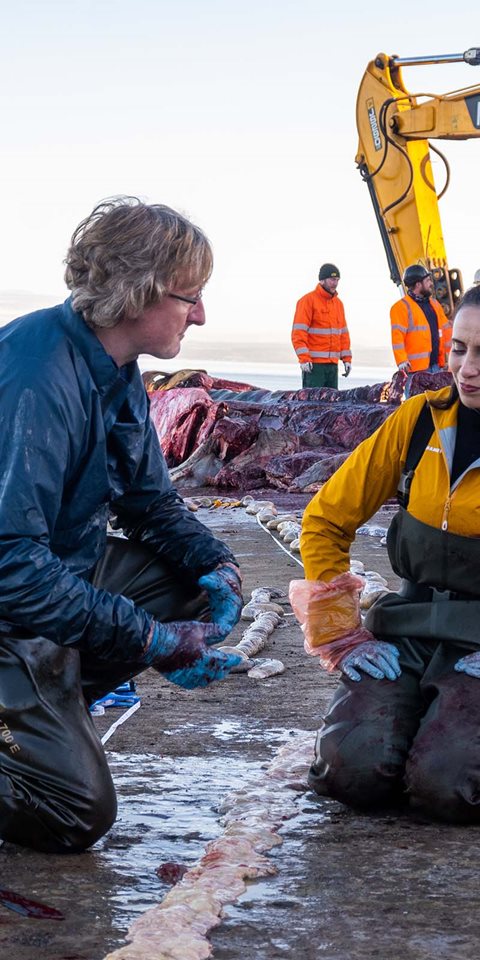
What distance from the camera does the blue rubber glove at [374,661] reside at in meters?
3.13

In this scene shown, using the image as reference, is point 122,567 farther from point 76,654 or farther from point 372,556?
point 372,556

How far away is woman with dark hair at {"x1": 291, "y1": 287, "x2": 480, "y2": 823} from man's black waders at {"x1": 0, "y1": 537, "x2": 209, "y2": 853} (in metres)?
0.64

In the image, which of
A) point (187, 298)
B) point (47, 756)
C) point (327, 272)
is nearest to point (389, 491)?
point (187, 298)

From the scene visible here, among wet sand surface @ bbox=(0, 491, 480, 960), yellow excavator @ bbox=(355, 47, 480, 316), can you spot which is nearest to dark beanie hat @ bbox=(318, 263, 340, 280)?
yellow excavator @ bbox=(355, 47, 480, 316)

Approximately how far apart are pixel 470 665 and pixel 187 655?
0.73 metres

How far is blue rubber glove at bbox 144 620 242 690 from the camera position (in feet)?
8.93

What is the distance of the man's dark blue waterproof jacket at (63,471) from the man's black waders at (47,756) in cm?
9

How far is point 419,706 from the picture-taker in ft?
10.3

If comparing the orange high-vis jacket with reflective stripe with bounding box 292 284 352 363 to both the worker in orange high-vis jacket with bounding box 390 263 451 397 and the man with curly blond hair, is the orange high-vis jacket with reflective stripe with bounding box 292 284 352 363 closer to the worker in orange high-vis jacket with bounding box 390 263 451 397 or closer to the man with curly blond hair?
the worker in orange high-vis jacket with bounding box 390 263 451 397

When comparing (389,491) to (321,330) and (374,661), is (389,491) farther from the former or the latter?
(321,330)

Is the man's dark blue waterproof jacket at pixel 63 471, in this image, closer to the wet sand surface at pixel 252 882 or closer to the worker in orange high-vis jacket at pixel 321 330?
the wet sand surface at pixel 252 882

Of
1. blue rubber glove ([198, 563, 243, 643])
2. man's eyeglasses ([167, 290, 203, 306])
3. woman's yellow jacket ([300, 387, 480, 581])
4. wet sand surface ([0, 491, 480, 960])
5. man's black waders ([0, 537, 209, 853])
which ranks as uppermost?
man's eyeglasses ([167, 290, 203, 306])

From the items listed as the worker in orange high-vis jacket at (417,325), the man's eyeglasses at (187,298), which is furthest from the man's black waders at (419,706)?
the worker in orange high-vis jacket at (417,325)

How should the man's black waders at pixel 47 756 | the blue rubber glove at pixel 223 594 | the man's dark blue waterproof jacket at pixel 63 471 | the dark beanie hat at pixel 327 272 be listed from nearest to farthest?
the man's dark blue waterproof jacket at pixel 63 471
the man's black waders at pixel 47 756
the blue rubber glove at pixel 223 594
the dark beanie hat at pixel 327 272
